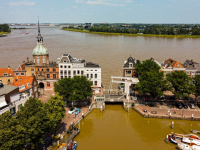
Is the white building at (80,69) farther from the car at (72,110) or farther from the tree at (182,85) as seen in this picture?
the tree at (182,85)

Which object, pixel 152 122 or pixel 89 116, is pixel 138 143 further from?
pixel 89 116

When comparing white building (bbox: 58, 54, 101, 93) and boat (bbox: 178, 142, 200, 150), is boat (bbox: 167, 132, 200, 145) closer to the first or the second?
boat (bbox: 178, 142, 200, 150)

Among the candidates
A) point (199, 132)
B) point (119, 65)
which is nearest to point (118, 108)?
point (199, 132)

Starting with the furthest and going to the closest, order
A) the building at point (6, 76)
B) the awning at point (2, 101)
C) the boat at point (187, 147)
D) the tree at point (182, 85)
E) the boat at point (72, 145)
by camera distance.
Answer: the building at point (6, 76) → the tree at point (182, 85) → the awning at point (2, 101) → the boat at point (72, 145) → the boat at point (187, 147)

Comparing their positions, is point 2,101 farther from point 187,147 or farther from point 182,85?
point 182,85

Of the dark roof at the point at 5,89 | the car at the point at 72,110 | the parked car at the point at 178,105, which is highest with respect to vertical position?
the dark roof at the point at 5,89

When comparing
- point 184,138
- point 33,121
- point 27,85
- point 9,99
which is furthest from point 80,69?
point 184,138

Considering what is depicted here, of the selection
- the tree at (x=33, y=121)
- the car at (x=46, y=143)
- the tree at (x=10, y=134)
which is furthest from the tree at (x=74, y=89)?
the tree at (x=10, y=134)
